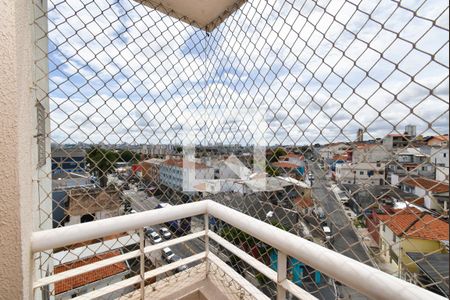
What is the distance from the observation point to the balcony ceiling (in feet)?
3.78

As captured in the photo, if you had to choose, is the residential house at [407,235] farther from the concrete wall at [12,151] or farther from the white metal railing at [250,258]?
the concrete wall at [12,151]

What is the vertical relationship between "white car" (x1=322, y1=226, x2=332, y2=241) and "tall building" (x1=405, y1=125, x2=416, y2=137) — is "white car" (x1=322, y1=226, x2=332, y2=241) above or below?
below

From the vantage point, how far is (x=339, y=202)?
0.73 metres

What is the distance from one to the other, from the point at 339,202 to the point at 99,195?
111 cm

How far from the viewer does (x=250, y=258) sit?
0.91 metres

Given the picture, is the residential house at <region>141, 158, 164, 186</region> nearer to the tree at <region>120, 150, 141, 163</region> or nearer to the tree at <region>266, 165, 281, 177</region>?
the tree at <region>120, 150, 141, 163</region>

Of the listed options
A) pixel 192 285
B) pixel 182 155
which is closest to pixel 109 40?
pixel 182 155

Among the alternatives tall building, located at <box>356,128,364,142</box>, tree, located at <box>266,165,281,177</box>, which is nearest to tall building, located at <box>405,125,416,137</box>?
tall building, located at <box>356,128,364,142</box>

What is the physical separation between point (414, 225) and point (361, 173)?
0.17 m

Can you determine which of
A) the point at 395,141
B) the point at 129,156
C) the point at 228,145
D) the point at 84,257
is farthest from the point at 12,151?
the point at 395,141

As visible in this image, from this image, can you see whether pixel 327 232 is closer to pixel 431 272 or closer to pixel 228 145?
pixel 431 272

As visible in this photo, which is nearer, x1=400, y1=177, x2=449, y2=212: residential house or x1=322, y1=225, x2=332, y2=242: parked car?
x1=400, y1=177, x2=449, y2=212: residential house

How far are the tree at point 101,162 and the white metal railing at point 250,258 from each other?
0.99 feet

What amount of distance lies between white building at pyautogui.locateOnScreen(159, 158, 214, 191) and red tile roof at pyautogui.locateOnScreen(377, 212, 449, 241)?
960 mm
